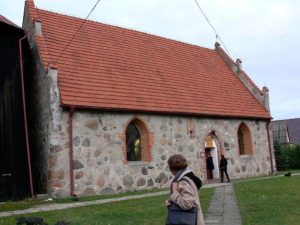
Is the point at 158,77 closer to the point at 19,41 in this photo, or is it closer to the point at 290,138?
the point at 19,41

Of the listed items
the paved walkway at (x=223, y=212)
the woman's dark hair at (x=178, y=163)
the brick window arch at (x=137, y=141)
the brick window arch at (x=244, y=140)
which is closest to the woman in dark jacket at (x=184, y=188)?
the woman's dark hair at (x=178, y=163)

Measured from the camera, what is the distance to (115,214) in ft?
33.0

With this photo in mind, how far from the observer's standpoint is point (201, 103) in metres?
20.8

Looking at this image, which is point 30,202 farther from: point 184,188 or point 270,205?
point 184,188

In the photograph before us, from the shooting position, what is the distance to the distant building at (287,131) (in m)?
47.2

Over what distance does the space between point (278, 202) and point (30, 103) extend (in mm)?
10913

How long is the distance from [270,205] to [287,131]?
133 ft

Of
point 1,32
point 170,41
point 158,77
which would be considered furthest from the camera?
point 170,41

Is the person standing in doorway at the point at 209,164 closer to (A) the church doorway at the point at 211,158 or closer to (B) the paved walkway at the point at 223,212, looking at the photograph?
(A) the church doorway at the point at 211,158

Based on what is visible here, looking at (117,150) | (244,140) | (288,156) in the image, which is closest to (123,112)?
(117,150)

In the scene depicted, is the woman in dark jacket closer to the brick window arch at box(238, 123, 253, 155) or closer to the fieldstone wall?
the fieldstone wall

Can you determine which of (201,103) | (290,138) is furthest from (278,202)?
(290,138)

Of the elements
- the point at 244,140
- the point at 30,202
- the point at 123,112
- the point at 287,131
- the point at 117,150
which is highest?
the point at 123,112

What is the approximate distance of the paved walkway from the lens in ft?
28.0
